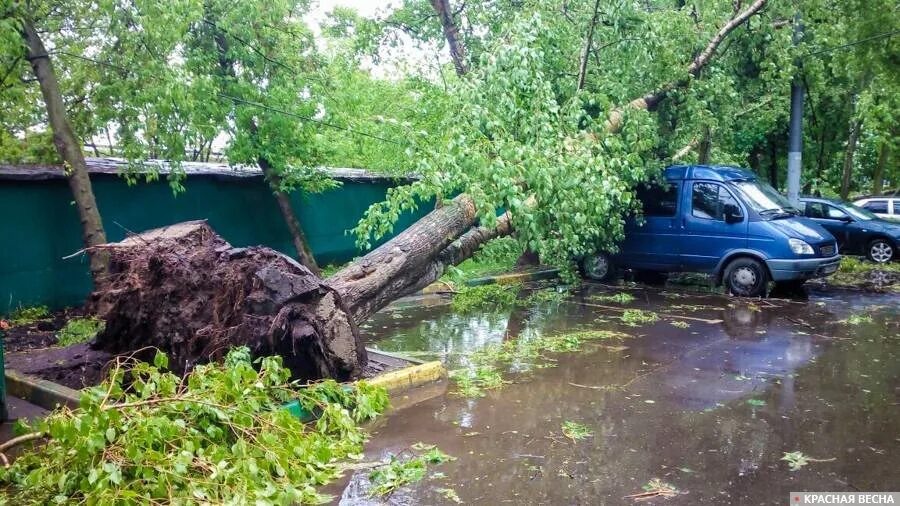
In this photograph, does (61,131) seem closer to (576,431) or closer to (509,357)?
(509,357)

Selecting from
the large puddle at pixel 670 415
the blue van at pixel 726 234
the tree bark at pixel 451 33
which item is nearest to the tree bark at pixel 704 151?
the blue van at pixel 726 234

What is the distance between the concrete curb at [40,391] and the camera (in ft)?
19.5

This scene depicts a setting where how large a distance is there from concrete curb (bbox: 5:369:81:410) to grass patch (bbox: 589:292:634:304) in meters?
7.86

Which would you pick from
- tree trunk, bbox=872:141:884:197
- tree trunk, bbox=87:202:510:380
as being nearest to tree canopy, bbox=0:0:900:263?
tree trunk, bbox=87:202:510:380

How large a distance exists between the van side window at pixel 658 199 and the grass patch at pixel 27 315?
9.54 m

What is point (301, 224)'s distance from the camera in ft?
47.3

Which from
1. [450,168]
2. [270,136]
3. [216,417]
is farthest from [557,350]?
[270,136]

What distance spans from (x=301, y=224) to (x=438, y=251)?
6.81 meters

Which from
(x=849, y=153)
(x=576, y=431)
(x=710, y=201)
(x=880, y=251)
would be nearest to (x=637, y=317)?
(x=710, y=201)

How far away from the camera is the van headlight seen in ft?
35.6

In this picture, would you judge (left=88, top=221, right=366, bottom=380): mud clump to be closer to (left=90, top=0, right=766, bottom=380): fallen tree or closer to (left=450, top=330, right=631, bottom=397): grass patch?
(left=90, top=0, right=766, bottom=380): fallen tree

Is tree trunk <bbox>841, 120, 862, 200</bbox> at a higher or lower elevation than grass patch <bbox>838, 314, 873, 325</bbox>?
higher

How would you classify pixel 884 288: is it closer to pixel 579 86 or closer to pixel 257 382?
pixel 579 86

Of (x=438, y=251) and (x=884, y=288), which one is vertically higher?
(x=438, y=251)
